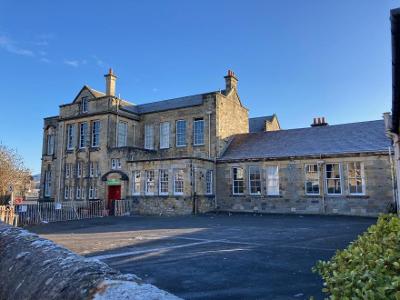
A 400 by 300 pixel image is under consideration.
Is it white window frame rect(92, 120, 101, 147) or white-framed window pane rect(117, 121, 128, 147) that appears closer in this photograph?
white window frame rect(92, 120, 101, 147)

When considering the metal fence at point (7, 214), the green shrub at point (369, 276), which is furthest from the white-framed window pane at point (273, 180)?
the green shrub at point (369, 276)

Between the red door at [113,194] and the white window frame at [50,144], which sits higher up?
the white window frame at [50,144]

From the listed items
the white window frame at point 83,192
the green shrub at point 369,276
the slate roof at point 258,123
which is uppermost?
the slate roof at point 258,123

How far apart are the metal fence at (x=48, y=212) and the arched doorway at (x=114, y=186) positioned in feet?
5.46

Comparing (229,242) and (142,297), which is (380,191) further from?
(142,297)

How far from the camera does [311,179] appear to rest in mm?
23531

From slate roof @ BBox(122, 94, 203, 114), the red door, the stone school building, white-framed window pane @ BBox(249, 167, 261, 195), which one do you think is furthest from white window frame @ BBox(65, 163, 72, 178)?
white-framed window pane @ BBox(249, 167, 261, 195)

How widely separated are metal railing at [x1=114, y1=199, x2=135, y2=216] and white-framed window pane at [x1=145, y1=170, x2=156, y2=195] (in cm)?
166

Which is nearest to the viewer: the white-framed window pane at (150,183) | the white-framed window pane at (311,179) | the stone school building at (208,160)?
the stone school building at (208,160)

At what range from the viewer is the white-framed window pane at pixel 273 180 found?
24831mm

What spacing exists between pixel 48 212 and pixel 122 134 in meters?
11.8

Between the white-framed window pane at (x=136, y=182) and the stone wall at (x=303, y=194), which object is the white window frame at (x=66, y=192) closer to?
the white-framed window pane at (x=136, y=182)

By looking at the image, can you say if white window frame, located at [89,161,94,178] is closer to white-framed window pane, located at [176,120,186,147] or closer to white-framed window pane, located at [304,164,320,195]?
white-framed window pane, located at [176,120,186,147]

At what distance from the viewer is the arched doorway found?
27703 millimetres
